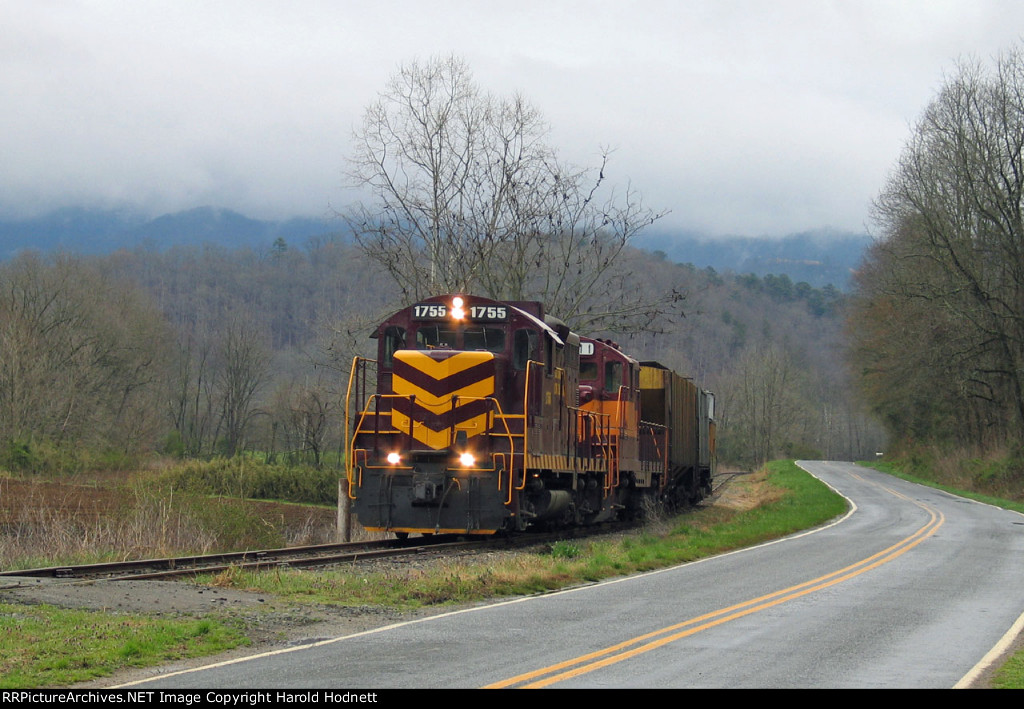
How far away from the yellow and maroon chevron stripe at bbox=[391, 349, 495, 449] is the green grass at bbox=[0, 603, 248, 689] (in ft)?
27.3

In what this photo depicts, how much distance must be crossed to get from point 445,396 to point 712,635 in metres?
8.88

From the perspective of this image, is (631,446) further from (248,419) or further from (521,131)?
(248,419)

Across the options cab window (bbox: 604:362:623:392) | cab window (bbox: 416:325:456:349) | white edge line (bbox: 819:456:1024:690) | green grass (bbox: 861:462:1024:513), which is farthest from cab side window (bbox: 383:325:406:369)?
green grass (bbox: 861:462:1024:513)

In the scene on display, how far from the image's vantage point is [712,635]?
1056 centimetres

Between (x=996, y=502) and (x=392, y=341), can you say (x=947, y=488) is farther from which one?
(x=392, y=341)

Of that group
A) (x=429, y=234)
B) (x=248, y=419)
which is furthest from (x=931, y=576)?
(x=248, y=419)

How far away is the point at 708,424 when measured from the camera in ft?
131

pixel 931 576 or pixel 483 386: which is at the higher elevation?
pixel 483 386

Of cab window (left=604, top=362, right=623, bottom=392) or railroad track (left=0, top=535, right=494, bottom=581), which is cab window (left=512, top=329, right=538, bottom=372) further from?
cab window (left=604, top=362, right=623, bottom=392)

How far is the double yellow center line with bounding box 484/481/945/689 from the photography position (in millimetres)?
8266

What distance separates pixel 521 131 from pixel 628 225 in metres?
4.38

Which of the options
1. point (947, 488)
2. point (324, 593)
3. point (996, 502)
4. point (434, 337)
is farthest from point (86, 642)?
point (947, 488)

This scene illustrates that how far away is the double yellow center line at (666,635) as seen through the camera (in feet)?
27.1

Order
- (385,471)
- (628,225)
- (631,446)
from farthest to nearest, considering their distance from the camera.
Result: (628,225)
(631,446)
(385,471)
